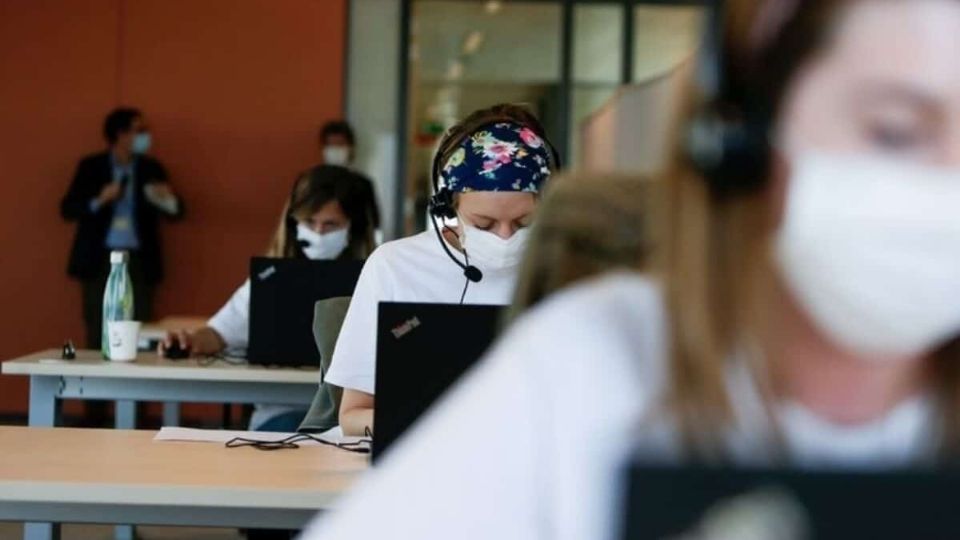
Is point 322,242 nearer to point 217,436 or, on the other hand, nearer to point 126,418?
point 126,418

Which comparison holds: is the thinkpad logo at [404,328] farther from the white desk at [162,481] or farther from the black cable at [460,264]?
the black cable at [460,264]

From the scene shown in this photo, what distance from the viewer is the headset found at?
2.78m

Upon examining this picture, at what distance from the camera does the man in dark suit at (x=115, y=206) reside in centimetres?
707

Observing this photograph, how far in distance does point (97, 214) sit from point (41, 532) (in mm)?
4229

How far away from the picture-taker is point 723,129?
69cm

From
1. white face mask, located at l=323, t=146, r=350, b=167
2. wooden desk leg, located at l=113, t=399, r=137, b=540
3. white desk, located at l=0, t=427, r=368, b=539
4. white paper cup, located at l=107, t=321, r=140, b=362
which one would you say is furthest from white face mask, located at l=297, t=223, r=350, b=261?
white face mask, located at l=323, t=146, r=350, b=167

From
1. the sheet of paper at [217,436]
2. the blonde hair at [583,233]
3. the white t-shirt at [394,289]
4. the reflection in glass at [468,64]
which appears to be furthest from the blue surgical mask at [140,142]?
the blonde hair at [583,233]

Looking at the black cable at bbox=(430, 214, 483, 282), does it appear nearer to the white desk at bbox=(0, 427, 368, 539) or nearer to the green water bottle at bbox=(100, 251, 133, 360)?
the white desk at bbox=(0, 427, 368, 539)

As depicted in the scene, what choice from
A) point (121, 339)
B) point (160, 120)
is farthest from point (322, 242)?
point (160, 120)

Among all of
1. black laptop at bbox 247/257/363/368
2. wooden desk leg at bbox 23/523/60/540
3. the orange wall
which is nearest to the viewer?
wooden desk leg at bbox 23/523/60/540

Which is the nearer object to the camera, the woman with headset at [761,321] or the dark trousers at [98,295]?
the woman with headset at [761,321]

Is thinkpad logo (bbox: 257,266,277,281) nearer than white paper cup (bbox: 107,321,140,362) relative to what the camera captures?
Yes

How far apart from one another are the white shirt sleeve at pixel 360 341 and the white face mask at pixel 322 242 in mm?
1307

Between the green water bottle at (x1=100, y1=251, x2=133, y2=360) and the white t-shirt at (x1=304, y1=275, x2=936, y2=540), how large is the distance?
3291 mm
